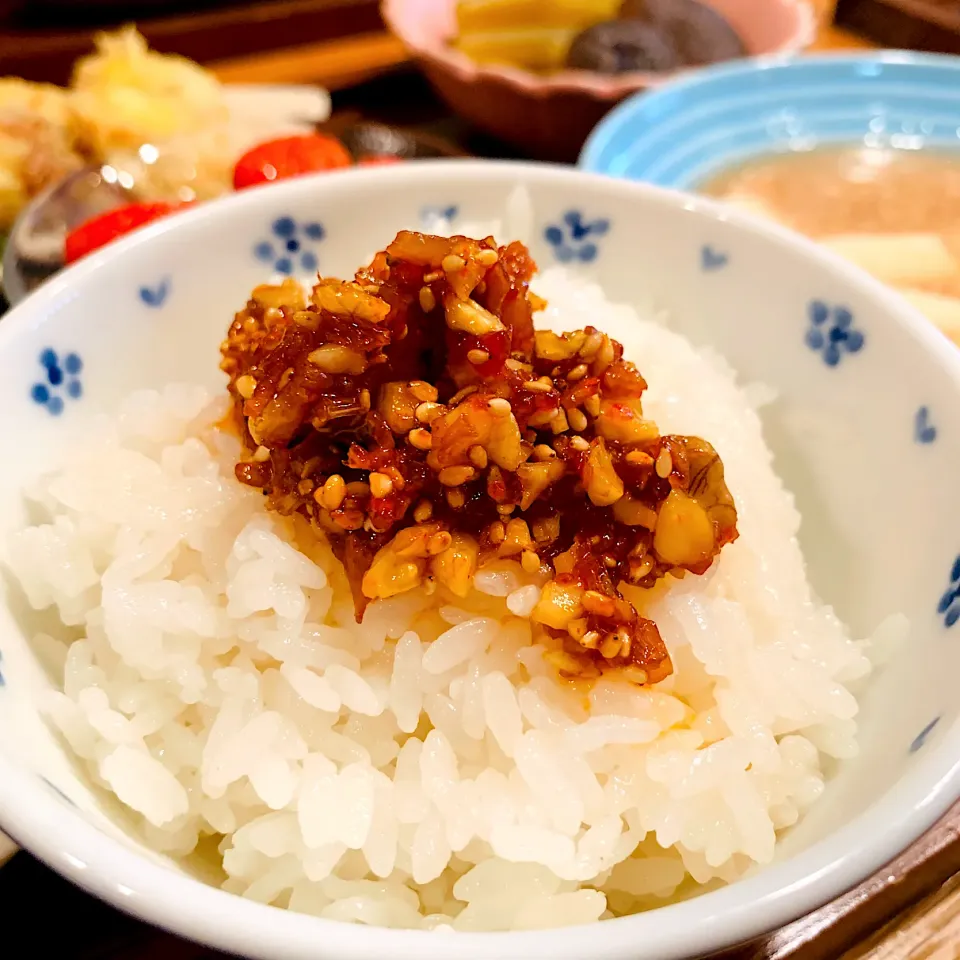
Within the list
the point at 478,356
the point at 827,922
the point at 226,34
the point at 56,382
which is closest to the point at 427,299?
the point at 478,356

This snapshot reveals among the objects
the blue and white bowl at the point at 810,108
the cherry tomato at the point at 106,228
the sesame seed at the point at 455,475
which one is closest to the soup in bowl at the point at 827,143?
the blue and white bowl at the point at 810,108

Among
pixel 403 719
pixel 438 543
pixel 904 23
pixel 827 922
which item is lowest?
pixel 827 922

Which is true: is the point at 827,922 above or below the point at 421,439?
below

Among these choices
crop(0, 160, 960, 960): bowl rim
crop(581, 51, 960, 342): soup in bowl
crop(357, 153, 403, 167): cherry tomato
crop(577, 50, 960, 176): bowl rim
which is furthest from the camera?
crop(581, 51, 960, 342): soup in bowl

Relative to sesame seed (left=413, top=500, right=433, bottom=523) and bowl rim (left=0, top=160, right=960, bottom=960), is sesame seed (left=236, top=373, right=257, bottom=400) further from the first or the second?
bowl rim (left=0, top=160, right=960, bottom=960)

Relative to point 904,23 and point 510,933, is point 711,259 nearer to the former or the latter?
point 510,933

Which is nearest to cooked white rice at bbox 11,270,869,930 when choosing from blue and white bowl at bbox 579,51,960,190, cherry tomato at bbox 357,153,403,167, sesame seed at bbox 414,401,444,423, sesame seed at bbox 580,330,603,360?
sesame seed at bbox 414,401,444,423

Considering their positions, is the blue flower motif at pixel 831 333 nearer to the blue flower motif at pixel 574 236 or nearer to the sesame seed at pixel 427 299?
the blue flower motif at pixel 574 236

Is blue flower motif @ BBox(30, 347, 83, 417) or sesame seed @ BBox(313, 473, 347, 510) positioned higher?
sesame seed @ BBox(313, 473, 347, 510)
